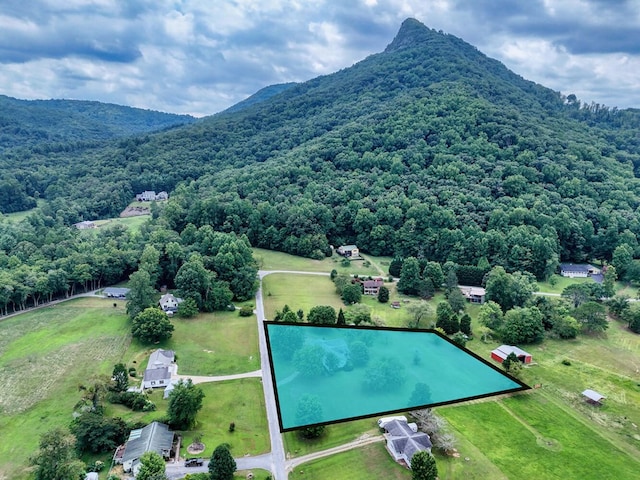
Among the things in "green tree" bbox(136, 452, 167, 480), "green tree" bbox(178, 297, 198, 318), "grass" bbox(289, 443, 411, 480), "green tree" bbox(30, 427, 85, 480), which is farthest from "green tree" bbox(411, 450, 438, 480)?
"green tree" bbox(178, 297, 198, 318)

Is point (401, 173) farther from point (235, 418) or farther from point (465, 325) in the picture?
point (235, 418)

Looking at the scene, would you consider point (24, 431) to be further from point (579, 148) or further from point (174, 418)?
point (579, 148)

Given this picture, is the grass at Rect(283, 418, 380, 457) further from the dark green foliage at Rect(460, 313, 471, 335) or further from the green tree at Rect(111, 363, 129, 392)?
the dark green foliage at Rect(460, 313, 471, 335)

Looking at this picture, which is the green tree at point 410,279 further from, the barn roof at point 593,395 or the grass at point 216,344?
the barn roof at point 593,395

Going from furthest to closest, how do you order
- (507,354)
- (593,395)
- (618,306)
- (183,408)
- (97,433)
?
(618,306), (507,354), (593,395), (183,408), (97,433)

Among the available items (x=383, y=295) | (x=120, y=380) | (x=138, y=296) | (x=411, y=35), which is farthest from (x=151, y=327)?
(x=411, y=35)

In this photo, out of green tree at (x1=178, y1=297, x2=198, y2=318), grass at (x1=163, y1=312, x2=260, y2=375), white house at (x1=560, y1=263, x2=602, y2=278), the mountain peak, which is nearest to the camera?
grass at (x1=163, y1=312, x2=260, y2=375)

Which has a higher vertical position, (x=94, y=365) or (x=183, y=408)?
(x=183, y=408)

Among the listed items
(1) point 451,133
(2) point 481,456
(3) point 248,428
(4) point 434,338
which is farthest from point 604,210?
(3) point 248,428
